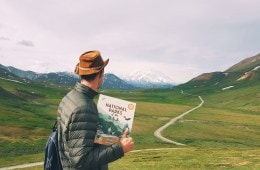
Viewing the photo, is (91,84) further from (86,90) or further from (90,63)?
(90,63)

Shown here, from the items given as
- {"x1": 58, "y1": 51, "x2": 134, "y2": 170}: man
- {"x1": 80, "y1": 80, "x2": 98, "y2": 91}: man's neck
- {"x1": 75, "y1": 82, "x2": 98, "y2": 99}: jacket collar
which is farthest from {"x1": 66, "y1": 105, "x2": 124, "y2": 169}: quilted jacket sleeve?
{"x1": 80, "y1": 80, "x2": 98, "y2": 91}: man's neck

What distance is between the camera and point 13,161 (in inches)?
2361

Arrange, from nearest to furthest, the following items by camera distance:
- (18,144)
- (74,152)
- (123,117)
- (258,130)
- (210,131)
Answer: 1. (74,152)
2. (123,117)
3. (18,144)
4. (210,131)
5. (258,130)

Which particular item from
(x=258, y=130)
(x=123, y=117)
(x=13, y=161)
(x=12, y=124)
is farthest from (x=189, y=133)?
(x=123, y=117)

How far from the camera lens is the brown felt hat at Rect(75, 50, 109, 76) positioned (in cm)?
766

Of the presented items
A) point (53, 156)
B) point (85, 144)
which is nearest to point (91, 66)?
point (85, 144)

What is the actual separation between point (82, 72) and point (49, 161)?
6.25 ft

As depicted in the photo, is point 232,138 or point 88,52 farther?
point 232,138

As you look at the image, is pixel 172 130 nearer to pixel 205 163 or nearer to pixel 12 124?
pixel 12 124

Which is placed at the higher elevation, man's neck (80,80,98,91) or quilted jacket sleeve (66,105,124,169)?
man's neck (80,80,98,91)

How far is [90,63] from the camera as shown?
7660mm

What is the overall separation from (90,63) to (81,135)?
57.9 inches

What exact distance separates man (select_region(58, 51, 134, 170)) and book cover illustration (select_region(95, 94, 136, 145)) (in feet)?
0.75

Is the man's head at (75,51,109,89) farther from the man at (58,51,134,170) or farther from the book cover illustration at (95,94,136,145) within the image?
the book cover illustration at (95,94,136,145)
